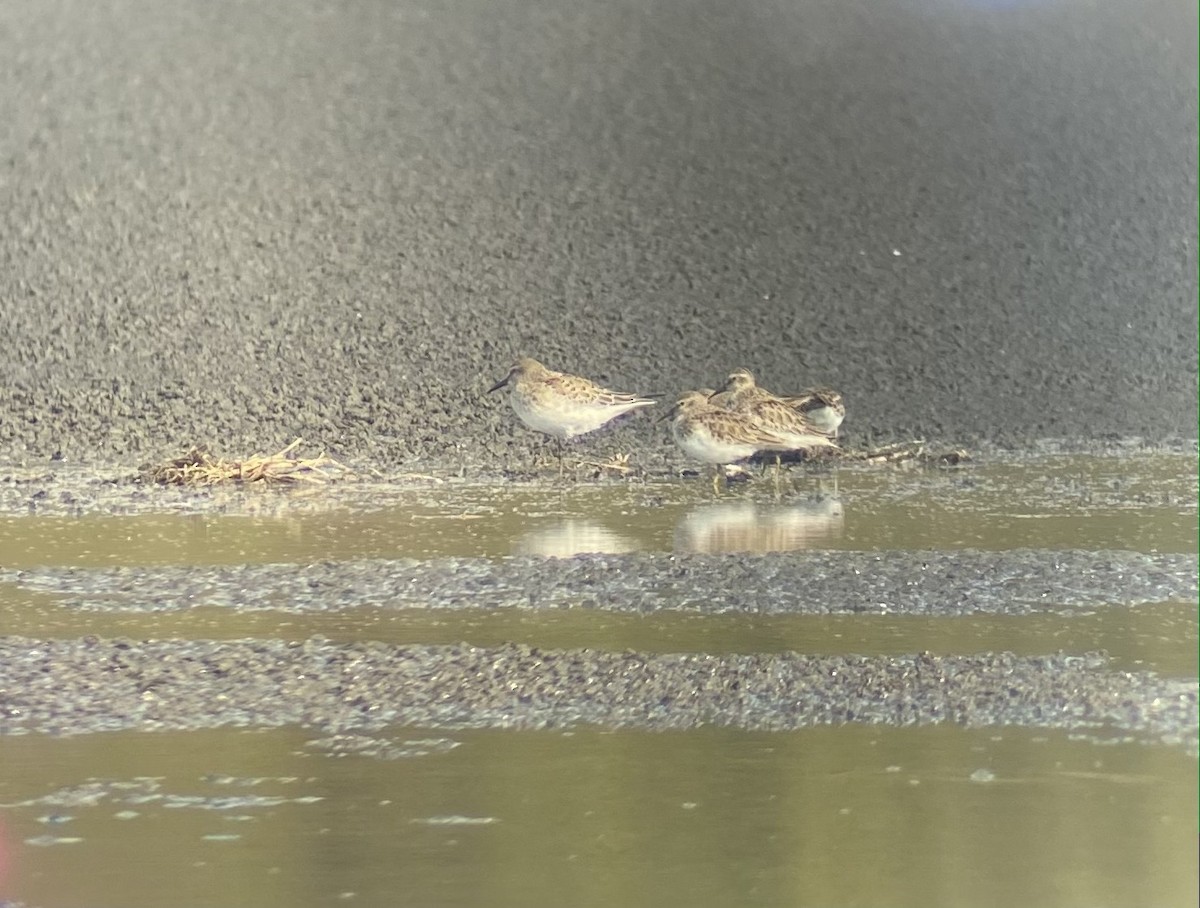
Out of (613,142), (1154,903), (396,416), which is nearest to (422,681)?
(1154,903)

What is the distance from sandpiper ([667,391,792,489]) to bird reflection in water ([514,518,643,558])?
1.33 metres

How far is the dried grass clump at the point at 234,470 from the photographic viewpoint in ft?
28.8

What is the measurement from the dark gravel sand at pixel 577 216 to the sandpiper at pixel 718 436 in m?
1.19

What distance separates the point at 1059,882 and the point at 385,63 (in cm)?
1279

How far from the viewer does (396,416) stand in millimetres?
10188

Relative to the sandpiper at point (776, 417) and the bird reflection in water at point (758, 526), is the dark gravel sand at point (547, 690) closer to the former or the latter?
the bird reflection in water at point (758, 526)

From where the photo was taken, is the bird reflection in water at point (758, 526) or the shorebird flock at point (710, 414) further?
the shorebird flock at point (710, 414)

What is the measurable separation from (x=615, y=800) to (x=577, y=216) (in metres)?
9.60

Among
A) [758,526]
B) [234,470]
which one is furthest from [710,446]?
[234,470]

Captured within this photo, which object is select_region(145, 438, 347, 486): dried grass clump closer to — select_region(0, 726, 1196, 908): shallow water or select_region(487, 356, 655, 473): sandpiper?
select_region(487, 356, 655, 473): sandpiper

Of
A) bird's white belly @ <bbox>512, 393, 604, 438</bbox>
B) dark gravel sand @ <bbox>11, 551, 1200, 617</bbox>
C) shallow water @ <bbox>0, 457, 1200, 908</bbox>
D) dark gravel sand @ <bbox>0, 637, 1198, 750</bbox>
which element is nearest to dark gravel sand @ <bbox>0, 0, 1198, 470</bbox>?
bird's white belly @ <bbox>512, 393, 604, 438</bbox>

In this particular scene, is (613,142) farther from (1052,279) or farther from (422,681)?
(422,681)

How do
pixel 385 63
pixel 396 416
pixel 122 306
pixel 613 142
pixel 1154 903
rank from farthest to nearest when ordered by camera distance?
pixel 385 63 < pixel 613 142 < pixel 122 306 < pixel 396 416 < pixel 1154 903

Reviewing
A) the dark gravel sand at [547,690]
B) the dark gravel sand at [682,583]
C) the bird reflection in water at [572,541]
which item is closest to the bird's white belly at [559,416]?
the bird reflection in water at [572,541]
